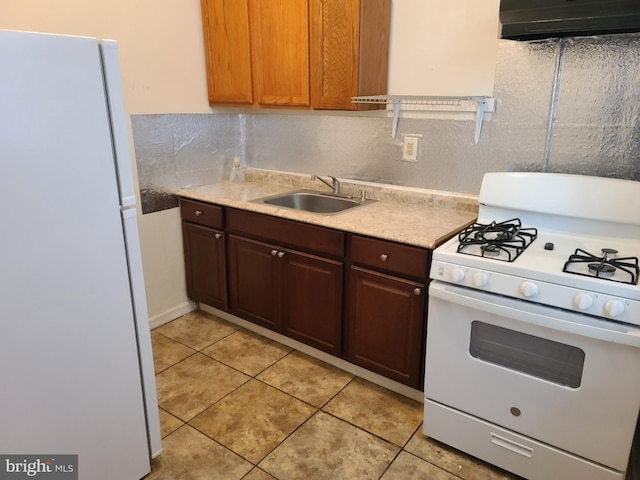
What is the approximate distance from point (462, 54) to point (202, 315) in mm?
2298

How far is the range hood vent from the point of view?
162 cm

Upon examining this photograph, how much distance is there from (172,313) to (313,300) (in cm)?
117

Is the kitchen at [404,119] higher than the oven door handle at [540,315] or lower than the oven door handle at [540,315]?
higher

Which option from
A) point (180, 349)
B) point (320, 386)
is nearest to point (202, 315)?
point (180, 349)

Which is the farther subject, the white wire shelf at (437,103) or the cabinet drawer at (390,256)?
the white wire shelf at (437,103)

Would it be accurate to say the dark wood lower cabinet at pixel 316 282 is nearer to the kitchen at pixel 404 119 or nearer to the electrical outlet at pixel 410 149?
the kitchen at pixel 404 119

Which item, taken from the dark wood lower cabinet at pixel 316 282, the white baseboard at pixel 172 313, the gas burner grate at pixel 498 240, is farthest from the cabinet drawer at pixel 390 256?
the white baseboard at pixel 172 313

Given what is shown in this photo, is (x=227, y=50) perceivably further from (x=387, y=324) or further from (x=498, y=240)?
(x=498, y=240)

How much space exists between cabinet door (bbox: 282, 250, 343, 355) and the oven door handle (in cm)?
70

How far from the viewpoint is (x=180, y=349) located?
9.24ft

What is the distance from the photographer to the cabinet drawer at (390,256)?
6.80 feet

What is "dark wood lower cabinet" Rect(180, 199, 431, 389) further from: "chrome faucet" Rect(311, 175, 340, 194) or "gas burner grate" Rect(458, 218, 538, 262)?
"chrome faucet" Rect(311, 175, 340, 194)

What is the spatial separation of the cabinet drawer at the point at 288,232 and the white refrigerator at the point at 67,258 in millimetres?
967

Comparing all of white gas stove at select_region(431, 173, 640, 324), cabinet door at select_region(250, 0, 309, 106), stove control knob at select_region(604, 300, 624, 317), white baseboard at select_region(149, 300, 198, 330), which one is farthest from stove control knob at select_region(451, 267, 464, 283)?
white baseboard at select_region(149, 300, 198, 330)
